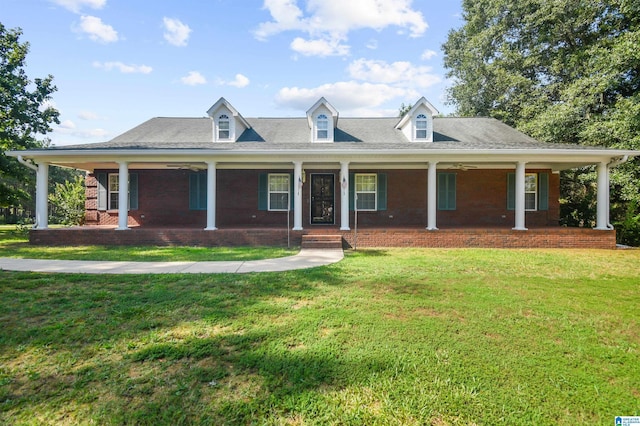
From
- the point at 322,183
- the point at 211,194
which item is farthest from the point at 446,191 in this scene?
the point at 211,194

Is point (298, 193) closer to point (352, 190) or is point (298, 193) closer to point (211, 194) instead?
point (352, 190)

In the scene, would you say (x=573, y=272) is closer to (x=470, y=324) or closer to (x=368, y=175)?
(x=470, y=324)

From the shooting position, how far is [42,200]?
1115 centimetres

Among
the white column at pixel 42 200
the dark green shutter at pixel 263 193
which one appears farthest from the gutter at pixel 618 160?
the white column at pixel 42 200

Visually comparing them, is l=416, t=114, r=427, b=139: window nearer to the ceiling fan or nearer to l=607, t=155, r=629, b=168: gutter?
the ceiling fan

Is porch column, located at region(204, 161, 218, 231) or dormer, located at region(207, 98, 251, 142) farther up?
dormer, located at region(207, 98, 251, 142)

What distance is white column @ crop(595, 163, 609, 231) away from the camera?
36.4 ft

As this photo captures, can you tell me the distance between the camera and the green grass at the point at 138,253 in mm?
8258

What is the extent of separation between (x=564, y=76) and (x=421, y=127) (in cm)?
1216

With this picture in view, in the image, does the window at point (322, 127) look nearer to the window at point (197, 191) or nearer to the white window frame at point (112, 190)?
the window at point (197, 191)

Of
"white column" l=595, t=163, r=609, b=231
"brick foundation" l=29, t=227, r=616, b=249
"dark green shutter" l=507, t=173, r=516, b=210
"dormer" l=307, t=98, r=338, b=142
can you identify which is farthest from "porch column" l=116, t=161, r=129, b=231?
"white column" l=595, t=163, r=609, b=231

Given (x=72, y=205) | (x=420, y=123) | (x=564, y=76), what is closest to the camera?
(x=420, y=123)

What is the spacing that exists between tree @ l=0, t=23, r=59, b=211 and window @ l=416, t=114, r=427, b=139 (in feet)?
62.5

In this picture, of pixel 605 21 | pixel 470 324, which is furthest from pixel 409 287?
pixel 605 21
